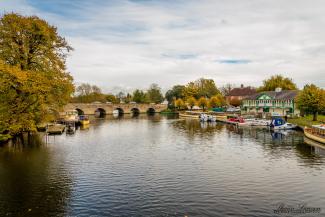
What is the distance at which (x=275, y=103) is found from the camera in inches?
4995

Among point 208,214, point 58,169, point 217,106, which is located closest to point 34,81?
point 58,169

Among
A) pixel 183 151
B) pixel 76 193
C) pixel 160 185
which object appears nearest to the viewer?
pixel 76 193

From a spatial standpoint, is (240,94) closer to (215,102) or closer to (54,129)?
(215,102)

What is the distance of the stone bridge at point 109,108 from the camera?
156125mm

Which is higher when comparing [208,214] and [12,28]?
[12,28]

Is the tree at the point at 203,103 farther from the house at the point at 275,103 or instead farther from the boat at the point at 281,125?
the boat at the point at 281,125

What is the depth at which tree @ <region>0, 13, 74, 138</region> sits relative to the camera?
45.9m

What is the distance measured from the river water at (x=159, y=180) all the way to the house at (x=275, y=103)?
70579 mm

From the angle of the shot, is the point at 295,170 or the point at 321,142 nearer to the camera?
the point at 295,170

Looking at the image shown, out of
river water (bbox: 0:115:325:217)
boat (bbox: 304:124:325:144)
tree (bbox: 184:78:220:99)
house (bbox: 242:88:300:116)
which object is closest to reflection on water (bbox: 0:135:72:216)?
river water (bbox: 0:115:325:217)

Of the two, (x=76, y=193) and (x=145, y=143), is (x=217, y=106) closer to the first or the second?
(x=145, y=143)

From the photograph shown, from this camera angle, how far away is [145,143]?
58.9 m

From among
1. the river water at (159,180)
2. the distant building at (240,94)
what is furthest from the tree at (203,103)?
the river water at (159,180)

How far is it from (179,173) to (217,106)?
5278 inches
